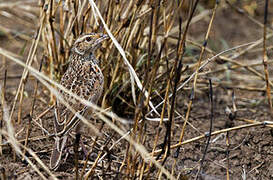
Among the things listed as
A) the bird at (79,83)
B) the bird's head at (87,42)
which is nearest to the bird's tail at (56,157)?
A: the bird at (79,83)

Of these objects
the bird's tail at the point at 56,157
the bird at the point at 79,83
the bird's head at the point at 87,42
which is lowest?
the bird's tail at the point at 56,157

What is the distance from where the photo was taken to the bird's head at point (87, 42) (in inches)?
175

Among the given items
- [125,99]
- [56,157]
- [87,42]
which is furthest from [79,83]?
[56,157]

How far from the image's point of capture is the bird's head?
4.45 meters

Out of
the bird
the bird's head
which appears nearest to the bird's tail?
the bird

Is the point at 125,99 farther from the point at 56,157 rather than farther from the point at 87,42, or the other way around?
the point at 56,157

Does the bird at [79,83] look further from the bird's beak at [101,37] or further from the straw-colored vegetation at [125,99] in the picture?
the straw-colored vegetation at [125,99]

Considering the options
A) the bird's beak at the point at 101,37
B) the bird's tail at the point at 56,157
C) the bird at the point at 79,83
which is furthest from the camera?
the bird's beak at the point at 101,37

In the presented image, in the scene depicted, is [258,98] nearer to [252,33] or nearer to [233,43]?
[233,43]

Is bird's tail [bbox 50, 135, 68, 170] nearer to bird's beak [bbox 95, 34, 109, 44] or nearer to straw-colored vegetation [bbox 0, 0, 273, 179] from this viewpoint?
straw-colored vegetation [bbox 0, 0, 273, 179]

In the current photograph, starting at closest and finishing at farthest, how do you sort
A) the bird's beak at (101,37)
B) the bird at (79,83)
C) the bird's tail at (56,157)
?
the bird's tail at (56,157), the bird at (79,83), the bird's beak at (101,37)

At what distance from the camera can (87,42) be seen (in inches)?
178

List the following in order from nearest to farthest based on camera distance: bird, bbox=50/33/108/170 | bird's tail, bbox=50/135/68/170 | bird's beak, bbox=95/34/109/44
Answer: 1. bird's tail, bbox=50/135/68/170
2. bird, bbox=50/33/108/170
3. bird's beak, bbox=95/34/109/44

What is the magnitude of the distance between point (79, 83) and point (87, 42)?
43 cm
